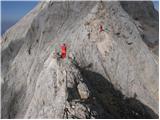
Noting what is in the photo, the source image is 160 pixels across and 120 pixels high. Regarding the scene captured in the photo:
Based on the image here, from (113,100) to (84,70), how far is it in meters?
2.84

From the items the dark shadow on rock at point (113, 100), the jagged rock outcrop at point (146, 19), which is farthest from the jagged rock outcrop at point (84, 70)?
the jagged rock outcrop at point (146, 19)

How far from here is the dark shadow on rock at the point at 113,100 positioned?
22294 mm

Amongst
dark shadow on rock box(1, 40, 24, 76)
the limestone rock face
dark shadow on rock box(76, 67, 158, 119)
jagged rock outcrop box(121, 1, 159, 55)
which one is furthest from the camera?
dark shadow on rock box(1, 40, 24, 76)

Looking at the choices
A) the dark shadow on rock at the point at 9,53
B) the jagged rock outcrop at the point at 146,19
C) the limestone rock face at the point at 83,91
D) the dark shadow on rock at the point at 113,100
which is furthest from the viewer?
the dark shadow on rock at the point at 9,53

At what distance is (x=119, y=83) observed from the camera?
2609 cm

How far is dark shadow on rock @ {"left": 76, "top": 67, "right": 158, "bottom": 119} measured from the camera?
73.1ft

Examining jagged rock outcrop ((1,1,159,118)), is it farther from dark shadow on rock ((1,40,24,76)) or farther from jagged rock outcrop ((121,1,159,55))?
dark shadow on rock ((1,40,24,76))

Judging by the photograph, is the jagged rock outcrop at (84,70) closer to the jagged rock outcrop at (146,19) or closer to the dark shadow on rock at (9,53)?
the jagged rock outcrop at (146,19)

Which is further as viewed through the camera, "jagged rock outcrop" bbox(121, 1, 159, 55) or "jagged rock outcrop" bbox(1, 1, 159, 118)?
"jagged rock outcrop" bbox(121, 1, 159, 55)

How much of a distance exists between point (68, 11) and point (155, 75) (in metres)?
10.7

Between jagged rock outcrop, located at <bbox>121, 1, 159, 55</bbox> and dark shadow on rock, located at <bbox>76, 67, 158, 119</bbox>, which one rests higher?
jagged rock outcrop, located at <bbox>121, 1, 159, 55</bbox>

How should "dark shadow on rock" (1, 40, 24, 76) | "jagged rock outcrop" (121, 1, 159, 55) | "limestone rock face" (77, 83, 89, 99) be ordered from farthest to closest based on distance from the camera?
"dark shadow on rock" (1, 40, 24, 76) → "jagged rock outcrop" (121, 1, 159, 55) → "limestone rock face" (77, 83, 89, 99)

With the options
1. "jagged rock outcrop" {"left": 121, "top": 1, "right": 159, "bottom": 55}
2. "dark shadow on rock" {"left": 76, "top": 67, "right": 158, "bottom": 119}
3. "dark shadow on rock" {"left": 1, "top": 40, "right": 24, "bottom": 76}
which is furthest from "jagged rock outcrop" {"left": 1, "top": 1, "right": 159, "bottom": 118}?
"dark shadow on rock" {"left": 1, "top": 40, "right": 24, "bottom": 76}

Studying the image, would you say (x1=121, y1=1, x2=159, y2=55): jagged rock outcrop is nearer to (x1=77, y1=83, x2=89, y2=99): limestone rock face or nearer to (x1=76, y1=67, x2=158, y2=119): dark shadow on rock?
(x1=76, y1=67, x2=158, y2=119): dark shadow on rock
